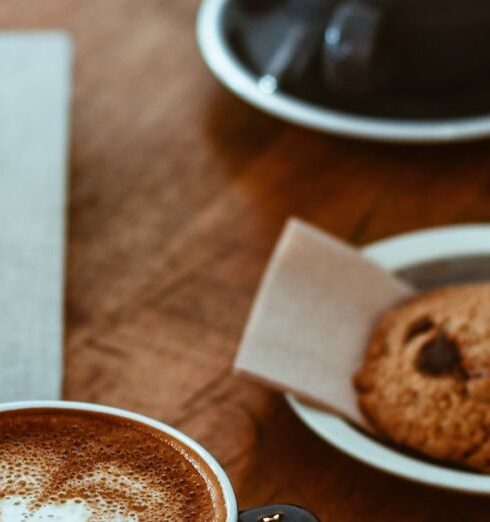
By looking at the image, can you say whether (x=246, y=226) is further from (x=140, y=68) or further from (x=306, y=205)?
(x=140, y=68)

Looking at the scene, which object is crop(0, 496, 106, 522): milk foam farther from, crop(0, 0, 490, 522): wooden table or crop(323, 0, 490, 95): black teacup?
crop(323, 0, 490, 95): black teacup

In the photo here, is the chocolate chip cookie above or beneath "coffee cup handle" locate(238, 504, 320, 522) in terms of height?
beneath

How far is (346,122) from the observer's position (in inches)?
38.8

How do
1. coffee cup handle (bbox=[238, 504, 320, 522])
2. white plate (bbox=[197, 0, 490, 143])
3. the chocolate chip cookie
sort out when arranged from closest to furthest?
coffee cup handle (bbox=[238, 504, 320, 522])
the chocolate chip cookie
white plate (bbox=[197, 0, 490, 143])

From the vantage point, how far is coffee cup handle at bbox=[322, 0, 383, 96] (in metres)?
1.02

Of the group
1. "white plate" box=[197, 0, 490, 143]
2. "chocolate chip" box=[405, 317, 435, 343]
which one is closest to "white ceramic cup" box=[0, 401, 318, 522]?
"chocolate chip" box=[405, 317, 435, 343]

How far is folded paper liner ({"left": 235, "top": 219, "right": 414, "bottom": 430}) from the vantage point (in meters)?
0.73

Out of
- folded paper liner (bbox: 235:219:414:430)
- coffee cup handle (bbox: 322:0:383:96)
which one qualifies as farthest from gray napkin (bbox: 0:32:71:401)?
coffee cup handle (bbox: 322:0:383:96)

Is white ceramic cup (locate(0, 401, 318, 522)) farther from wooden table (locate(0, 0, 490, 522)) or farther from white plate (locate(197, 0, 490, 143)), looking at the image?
white plate (locate(197, 0, 490, 143))

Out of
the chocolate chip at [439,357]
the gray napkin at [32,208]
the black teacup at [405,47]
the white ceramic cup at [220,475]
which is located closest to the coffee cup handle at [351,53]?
the black teacup at [405,47]

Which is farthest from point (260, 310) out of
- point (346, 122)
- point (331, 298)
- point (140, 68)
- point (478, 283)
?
point (140, 68)

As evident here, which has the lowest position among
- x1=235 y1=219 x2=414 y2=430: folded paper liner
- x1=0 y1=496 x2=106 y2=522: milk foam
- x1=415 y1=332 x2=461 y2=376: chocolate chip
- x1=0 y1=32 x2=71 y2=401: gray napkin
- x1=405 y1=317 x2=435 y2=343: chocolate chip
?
x1=0 y1=32 x2=71 y2=401: gray napkin

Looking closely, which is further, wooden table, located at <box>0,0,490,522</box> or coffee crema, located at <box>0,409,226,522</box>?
wooden table, located at <box>0,0,490,522</box>

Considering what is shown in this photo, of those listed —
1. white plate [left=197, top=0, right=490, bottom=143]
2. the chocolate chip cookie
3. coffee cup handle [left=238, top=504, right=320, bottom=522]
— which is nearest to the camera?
coffee cup handle [left=238, top=504, right=320, bottom=522]
